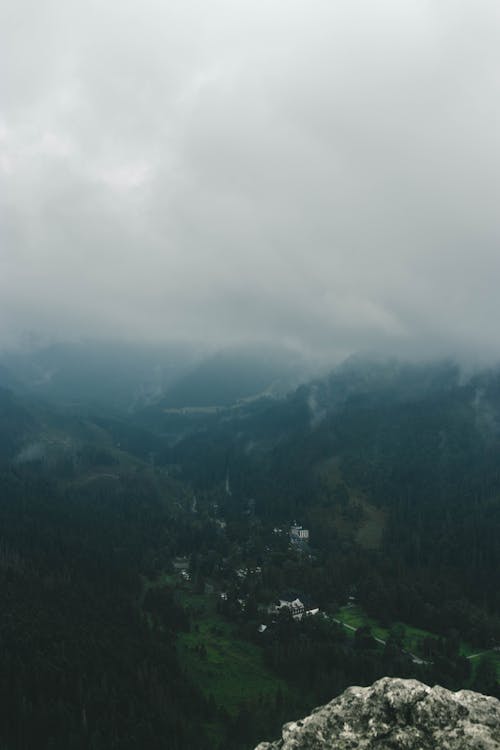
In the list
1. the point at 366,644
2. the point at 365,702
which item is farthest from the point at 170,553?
the point at 365,702

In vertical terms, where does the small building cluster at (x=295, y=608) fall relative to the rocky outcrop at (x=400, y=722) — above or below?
below

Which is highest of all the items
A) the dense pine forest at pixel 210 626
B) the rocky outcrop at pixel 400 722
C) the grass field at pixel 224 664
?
the rocky outcrop at pixel 400 722

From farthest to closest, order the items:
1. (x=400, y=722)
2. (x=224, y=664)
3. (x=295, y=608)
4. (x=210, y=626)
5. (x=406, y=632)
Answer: (x=295, y=608) < (x=406, y=632) < (x=210, y=626) < (x=224, y=664) < (x=400, y=722)

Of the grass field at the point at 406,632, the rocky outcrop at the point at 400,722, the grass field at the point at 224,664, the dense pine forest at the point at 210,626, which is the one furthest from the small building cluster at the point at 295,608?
the rocky outcrop at the point at 400,722

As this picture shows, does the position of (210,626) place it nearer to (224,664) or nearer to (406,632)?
(224,664)

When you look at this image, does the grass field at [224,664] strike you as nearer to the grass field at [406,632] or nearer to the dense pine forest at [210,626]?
the dense pine forest at [210,626]

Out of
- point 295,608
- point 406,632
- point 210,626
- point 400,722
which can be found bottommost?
point 210,626

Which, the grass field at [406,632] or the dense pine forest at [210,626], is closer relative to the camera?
the dense pine forest at [210,626]

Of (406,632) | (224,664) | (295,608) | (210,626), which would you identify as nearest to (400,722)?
(224,664)
